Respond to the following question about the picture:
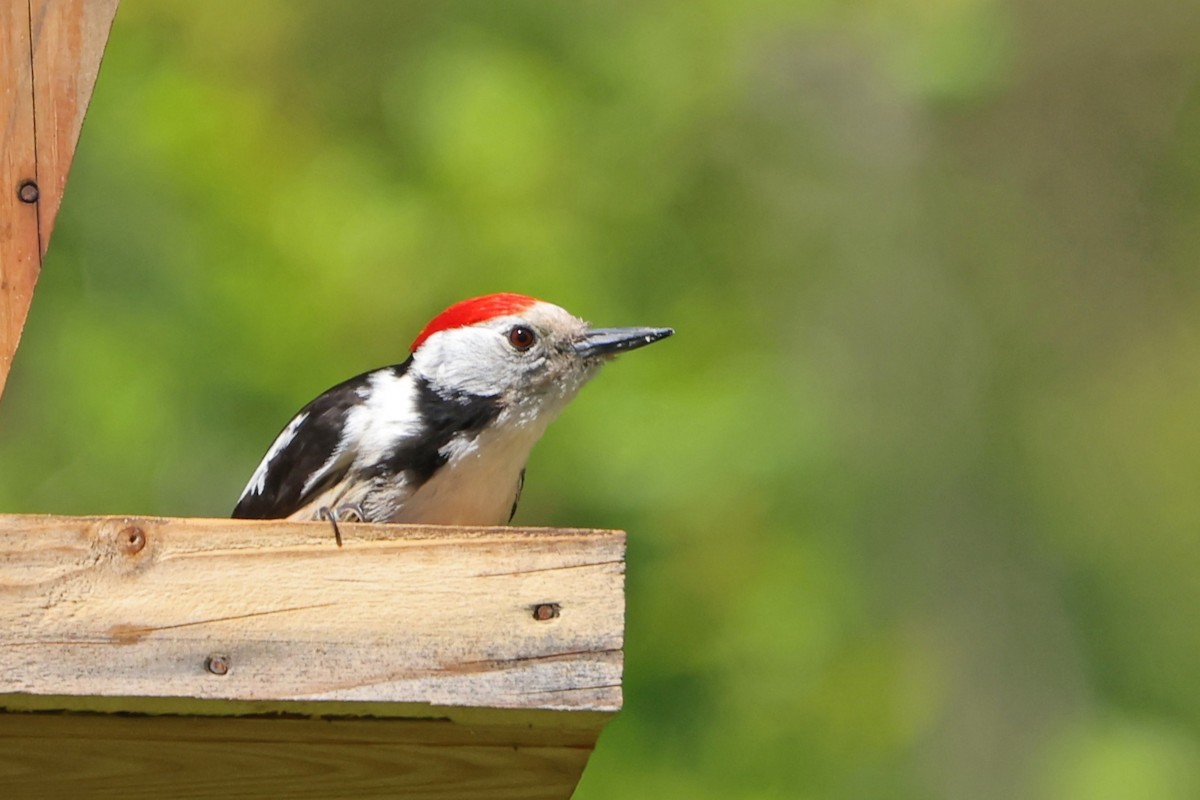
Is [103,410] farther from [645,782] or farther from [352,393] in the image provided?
[352,393]

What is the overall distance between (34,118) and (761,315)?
5.72m

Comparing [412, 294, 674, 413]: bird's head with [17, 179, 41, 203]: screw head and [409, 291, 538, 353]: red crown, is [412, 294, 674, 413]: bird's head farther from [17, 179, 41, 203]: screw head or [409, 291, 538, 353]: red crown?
[17, 179, 41, 203]: screw head

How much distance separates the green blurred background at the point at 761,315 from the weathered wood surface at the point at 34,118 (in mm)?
3841

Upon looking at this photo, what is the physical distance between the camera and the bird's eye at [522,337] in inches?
161

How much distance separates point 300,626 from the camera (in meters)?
2.48

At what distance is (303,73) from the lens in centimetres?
862

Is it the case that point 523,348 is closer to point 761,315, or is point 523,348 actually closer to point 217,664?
point 217,664

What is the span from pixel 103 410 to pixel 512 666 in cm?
494

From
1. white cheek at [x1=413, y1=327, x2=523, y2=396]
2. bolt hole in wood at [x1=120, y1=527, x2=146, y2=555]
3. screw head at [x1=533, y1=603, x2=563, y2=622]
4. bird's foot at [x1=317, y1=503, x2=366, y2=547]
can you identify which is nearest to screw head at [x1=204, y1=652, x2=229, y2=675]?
bolt hole in wood at [x1=120, y1=527, x2=146, y2=555]

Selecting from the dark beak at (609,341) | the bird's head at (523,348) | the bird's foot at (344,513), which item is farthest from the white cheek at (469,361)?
the bird's foot at (344,513)

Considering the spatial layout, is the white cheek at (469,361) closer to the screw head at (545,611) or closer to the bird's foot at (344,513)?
the bird's foot at (344,513)

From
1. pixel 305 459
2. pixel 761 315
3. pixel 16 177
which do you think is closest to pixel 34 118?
pixel 16 177

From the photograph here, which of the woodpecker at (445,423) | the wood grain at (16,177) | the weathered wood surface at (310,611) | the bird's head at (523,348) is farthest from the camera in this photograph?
the bird's head at (523,348)

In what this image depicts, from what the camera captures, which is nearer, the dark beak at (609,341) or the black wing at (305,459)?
the black wing at (305,459)
